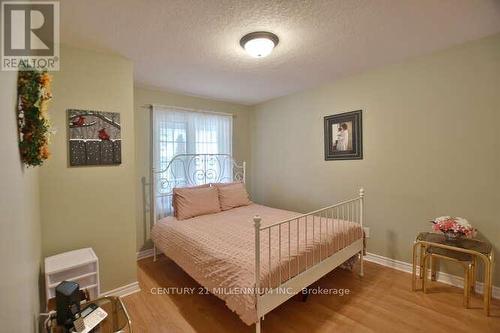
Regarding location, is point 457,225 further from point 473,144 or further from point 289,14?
point 289,14

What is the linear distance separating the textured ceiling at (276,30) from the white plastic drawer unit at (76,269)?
5.96ft

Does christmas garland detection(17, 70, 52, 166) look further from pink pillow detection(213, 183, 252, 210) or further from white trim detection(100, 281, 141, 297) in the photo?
pink pillow detection(213, 183, 252, 210)

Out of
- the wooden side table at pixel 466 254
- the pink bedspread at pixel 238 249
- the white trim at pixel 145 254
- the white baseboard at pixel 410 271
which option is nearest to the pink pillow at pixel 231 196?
the pink bedspread at pixel 238 249

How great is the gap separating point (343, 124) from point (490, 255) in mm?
1904

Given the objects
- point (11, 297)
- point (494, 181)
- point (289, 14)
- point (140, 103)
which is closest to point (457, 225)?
point (494, 181)

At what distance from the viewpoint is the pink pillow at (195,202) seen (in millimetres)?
2965

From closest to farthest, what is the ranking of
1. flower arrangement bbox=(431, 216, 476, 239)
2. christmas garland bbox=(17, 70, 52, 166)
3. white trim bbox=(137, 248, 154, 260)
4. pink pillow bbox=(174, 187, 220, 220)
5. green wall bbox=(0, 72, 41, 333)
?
green wall bbox=(0, 72, 41, 333), christmas garland bbox=(17, 70, 52, 166), flower arrangement bbox=(431, 216, 476, 239), pink pillow bbox=(174, 187, 220, 220), white trim bbox=(137, 248, 154, 260)

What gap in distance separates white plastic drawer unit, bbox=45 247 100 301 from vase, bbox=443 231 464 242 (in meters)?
3.05

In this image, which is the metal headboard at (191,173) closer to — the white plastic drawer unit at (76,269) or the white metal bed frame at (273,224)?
the white metal bed frame at (273,224)

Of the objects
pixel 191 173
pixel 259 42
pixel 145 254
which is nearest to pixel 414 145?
pixel 259 42

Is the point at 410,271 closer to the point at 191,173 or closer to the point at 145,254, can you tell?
the point at 191,173

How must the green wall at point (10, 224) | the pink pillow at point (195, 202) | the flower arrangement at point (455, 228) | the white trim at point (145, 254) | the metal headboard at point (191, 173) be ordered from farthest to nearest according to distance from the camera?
the metal headboard at point (191, 173) → the white trim at point (145, 254) → the pink pillow at point (195, 202) → the flower arrangement at point (455, 228) → the green wall at point (10, 224)

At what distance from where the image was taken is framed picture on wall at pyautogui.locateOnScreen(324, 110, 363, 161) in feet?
9.79

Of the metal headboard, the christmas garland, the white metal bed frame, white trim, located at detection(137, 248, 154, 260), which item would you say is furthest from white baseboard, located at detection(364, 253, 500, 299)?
the christmas garland
